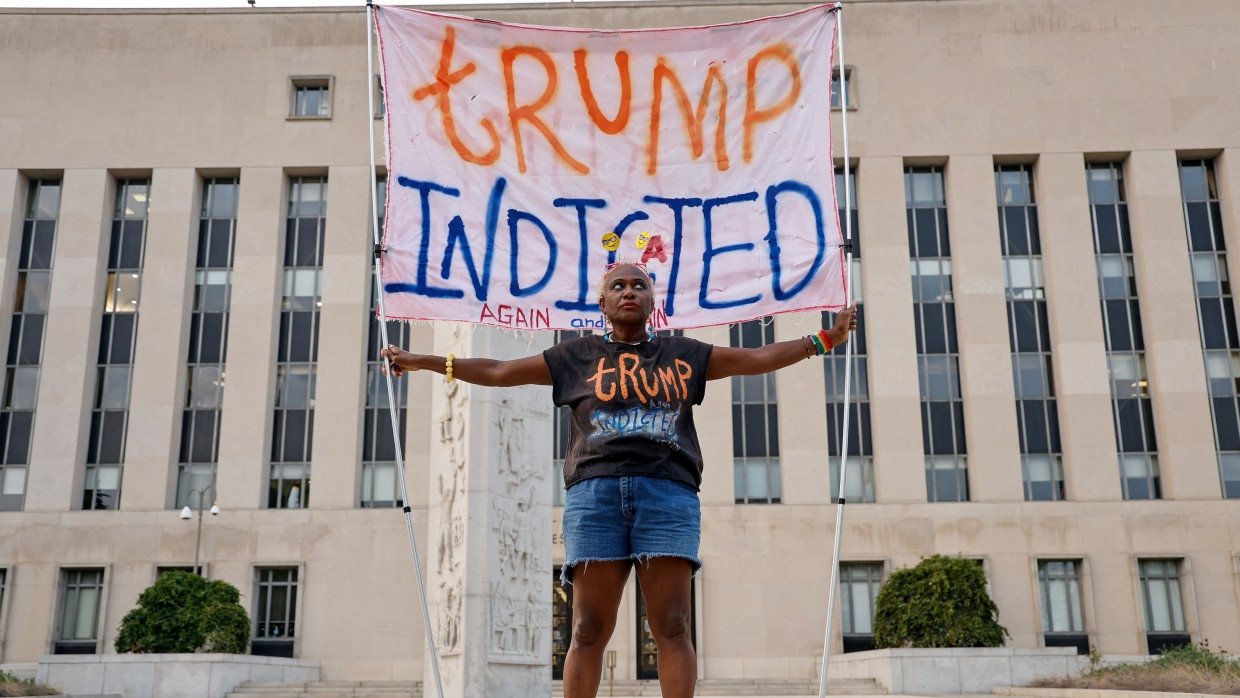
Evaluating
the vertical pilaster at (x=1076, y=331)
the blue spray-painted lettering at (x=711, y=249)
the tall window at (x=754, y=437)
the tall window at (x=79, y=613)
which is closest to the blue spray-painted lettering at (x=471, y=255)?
the blue spray-painted lettering at (x=711, y=249)

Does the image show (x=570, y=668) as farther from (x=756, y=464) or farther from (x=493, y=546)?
(x=756, y=464)

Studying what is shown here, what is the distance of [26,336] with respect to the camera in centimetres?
3659

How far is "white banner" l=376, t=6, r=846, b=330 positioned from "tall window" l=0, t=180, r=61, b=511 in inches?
1342

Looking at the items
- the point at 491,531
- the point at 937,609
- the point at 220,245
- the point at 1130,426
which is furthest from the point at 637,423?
the point at 220,245

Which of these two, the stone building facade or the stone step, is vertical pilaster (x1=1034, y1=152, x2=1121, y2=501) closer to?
the stone building facade

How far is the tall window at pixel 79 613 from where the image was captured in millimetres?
34188

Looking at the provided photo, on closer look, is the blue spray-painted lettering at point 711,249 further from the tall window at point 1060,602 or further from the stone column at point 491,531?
the tall window at point 1060,602

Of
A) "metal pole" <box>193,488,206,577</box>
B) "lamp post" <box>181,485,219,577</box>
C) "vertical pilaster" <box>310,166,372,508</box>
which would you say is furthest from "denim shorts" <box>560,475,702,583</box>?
"vertical pilaster" <box>310,166,372,508</box>

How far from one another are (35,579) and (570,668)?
Result: 3516 centimetres

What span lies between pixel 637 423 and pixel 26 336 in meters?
37.6

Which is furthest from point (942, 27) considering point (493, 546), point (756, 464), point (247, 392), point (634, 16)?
point (493, 546)

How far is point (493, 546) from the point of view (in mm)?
13852

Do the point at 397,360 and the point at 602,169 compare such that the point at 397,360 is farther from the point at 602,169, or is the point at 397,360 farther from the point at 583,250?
the point at 602,169

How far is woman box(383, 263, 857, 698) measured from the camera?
415cm
